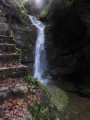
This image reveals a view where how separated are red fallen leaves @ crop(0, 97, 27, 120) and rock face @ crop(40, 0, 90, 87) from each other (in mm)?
7878

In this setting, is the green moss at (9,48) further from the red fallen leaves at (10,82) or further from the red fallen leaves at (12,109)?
the red fallen leaves at (12,109)

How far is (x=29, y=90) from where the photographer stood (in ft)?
9.84

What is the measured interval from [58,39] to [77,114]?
27.6 feet

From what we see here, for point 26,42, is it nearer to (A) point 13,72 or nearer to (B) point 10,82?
(A) point 13,72

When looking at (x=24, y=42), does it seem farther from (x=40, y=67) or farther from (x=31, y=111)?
(x=31, y=111)

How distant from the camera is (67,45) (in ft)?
38.8

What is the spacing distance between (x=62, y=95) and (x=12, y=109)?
5959 millimetres

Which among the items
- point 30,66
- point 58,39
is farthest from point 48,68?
point 58,39

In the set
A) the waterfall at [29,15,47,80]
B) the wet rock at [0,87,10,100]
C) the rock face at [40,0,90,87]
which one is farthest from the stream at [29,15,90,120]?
the wet rock at [0,87,10,100]

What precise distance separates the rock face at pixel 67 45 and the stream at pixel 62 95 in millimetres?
903

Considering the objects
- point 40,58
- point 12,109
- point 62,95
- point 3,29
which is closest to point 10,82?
point 12,109

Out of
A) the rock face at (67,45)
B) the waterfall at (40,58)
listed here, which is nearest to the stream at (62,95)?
the waterfall at (40,58)

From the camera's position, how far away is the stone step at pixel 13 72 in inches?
115

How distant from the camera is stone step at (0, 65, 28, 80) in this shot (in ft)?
9.55
